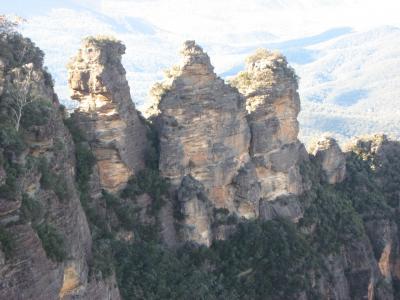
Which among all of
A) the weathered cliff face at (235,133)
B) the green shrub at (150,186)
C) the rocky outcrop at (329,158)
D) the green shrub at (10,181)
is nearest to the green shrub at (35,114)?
the green shrub at (10,181)

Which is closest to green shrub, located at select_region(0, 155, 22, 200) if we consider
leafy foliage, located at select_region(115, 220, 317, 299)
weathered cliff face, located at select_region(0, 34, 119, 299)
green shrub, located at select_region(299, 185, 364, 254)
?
weathered cliff face, located at select_region(0, 34, 119, 299)

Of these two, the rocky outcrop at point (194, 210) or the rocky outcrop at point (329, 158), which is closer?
the rocky outcrop at point (194, 210)

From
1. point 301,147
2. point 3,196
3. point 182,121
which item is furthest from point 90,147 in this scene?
point 301,147

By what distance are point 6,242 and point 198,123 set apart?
16327mm

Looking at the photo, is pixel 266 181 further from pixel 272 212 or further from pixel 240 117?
pixel 240 117

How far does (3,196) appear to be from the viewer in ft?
57.3

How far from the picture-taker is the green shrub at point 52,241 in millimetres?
19281

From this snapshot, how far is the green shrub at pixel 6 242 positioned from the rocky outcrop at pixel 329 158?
2870 centimetres

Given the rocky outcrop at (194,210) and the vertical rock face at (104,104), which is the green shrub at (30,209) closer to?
the vertical rock face at (104,104)

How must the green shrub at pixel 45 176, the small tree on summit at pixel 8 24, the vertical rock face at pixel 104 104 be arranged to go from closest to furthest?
the green shrub at pixel 45 176, the small tree on summit at pixel 8 24, the vertical rock face at pixel 104 104

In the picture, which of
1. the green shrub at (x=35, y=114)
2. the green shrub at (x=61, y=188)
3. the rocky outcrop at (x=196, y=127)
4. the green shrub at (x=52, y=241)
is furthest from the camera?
the rocky outcrop at (x=196, y=127)

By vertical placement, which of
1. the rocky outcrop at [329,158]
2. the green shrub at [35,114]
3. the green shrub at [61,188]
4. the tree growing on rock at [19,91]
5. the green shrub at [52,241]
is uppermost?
the tree growing on rock at [19,91]

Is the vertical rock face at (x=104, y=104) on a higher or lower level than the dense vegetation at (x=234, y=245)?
higher

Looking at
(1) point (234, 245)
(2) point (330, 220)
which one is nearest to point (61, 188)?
(1) point (234, 245)
